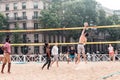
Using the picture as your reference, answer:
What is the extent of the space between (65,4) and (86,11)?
163 inches

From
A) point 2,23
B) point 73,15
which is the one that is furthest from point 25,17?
point 73,15

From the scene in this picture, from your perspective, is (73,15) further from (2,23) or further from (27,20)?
(27,20)

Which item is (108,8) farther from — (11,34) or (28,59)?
(28,59)

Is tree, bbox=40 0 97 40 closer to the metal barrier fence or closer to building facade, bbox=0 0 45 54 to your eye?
building facade, bbox=0 0 45 54

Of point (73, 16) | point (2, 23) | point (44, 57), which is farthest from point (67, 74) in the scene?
point (2, 23)

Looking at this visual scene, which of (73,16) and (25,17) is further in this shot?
(25,17)

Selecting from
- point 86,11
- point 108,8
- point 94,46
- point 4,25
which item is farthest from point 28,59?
point 108,8

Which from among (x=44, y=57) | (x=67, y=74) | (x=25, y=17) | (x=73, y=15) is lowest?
(x=44, y=57)

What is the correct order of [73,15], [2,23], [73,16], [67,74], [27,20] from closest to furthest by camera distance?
1. [67,74]
2. [73,16]
3. [73,15]
4. [2,23]
5. [27,20]

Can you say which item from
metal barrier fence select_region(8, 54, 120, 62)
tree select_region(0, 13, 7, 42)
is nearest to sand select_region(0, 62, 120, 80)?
metal barrier fence select_region(8, 54, 120, 62)

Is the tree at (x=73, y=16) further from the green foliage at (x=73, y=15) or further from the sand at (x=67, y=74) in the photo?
the sand at (x=67, y=74)

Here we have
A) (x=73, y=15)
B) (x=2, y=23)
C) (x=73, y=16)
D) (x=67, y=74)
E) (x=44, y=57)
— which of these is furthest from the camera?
(x=2, y=23)

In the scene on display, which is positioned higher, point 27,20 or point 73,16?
point 73,16

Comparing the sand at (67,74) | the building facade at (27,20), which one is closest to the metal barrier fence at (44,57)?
the sand at (67,74)
